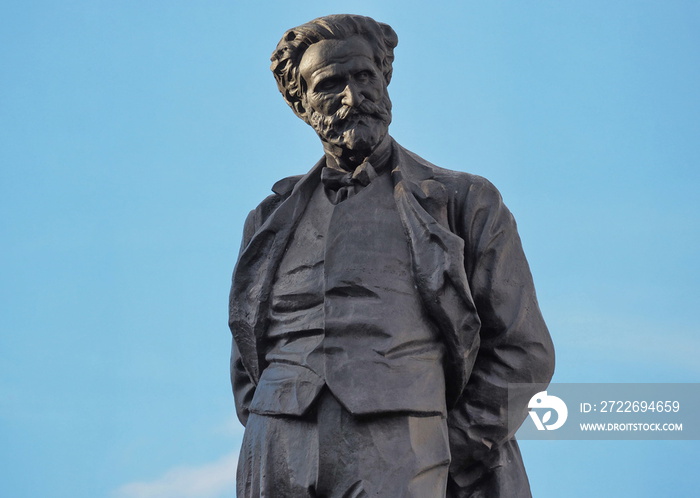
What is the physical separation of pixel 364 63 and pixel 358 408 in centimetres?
170

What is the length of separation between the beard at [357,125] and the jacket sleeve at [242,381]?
0.73 meters

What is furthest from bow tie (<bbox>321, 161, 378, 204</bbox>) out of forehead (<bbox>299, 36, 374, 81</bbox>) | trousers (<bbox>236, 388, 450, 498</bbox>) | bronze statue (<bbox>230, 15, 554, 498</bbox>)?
trousers (<bbox>236, 388, 450, 498</bbox>)

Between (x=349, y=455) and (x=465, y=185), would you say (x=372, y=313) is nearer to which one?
A: (x=349, y=455)

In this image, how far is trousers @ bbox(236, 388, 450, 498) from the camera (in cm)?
654

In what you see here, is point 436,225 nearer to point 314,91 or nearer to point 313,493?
point 314,91

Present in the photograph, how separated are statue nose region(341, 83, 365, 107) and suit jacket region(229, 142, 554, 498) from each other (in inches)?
16.1

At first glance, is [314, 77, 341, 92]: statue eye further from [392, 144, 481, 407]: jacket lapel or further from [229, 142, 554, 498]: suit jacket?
[392, 144, 481, 407]: jacket lapel

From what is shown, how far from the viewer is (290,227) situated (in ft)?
24.0

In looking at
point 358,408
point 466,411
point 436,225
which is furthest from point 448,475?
point 436,225

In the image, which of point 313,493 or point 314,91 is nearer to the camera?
point 313,493

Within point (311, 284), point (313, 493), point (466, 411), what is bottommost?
point (313, 493)

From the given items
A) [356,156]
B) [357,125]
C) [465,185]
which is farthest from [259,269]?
[465,185]

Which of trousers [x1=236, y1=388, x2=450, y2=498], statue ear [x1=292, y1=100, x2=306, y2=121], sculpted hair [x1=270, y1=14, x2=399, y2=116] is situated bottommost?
trousers [x1=236, y1=388, x2=450, y2=498]

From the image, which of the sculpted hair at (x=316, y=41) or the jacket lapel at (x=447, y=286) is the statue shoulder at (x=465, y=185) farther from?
the sculpted hair at (x=316, y=41)
